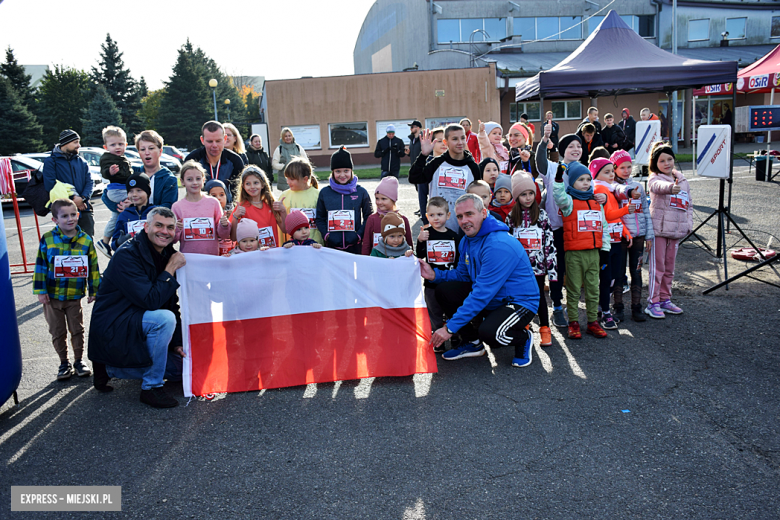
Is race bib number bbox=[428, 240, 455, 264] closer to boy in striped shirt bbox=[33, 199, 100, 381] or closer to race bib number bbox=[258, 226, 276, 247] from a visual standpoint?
race bib number bbox=[258, 226, 276, 247]

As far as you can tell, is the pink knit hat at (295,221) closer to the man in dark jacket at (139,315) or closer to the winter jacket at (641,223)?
the man in dark jacket at (139,315)

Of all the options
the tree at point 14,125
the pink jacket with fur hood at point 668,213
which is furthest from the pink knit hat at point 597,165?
the tree at point 14,125

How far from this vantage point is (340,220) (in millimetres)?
5602

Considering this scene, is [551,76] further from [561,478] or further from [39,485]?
[39,485]

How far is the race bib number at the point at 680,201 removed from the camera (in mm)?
6160

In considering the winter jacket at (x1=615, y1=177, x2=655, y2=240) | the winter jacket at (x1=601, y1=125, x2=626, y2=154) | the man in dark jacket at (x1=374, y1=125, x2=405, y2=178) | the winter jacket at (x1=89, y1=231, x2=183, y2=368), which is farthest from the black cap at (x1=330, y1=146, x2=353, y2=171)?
the man in dark jacket at (x1=374, y1=125, x2=405, y2=178)

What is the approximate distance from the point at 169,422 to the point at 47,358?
2239 mm

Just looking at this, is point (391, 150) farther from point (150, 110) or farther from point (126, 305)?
point (150, 110)

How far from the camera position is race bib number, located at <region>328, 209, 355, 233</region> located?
18.4ft

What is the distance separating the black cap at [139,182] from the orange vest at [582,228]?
Answer: 3985 millimetres

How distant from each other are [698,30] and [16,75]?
50770 mm

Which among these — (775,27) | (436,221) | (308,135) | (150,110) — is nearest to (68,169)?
(436,221)

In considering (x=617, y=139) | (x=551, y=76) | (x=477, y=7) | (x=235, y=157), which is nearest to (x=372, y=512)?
(x=235, y=157)

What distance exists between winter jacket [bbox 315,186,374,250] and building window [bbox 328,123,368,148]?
93.4 ft
